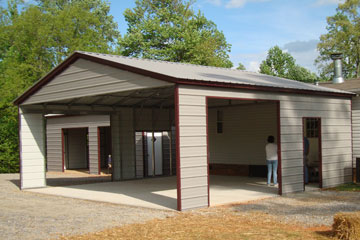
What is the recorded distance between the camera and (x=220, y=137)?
18516 mm

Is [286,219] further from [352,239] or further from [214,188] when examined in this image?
[214,188]

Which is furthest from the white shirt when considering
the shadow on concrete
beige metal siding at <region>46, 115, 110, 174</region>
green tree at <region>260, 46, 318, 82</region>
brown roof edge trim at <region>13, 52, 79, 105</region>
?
green tree at <region>260, 46, 318, 82</region>

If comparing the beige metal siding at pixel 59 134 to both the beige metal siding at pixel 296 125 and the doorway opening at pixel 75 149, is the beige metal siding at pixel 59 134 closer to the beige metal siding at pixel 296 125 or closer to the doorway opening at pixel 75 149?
the doorway opening at pixel 75 149

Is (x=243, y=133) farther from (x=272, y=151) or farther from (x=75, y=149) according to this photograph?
(x=75, y=149)

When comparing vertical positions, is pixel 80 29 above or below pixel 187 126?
above

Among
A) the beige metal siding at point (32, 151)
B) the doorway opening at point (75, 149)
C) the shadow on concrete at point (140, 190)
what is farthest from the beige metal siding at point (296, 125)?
the doorway opening at point (75, 149)

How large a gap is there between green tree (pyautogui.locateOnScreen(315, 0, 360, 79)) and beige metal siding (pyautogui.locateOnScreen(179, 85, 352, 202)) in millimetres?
24721

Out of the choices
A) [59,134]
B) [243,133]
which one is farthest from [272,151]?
[59,134]

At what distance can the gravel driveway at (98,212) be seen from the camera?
8195 mm

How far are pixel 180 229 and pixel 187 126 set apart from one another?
109 inches

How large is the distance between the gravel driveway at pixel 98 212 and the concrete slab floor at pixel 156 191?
61cm

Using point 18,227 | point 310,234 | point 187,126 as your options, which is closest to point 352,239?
point 310,234

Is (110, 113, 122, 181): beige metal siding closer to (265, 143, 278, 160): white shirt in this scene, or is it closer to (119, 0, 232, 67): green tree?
(265, 143, 278, 160): white shirt

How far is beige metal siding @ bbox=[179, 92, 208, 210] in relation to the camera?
9688 mm
